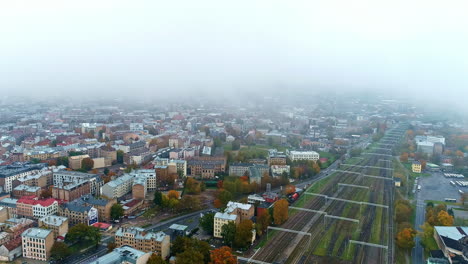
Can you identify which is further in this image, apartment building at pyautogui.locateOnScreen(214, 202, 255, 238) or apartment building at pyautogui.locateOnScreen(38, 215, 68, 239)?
apartment building at pyautogui.locateOnScreen(214, 202, 255, 238)

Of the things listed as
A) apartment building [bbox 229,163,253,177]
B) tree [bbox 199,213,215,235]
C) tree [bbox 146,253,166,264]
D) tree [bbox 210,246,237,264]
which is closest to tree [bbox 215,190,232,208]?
tree [bbox 199,213,215,235]

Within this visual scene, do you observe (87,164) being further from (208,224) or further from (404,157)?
(404,157)

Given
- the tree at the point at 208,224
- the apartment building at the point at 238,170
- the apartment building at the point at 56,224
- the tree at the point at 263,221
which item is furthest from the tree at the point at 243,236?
the apartment building at the point at 238,170

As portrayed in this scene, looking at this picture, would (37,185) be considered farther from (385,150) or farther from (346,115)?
(346,115)

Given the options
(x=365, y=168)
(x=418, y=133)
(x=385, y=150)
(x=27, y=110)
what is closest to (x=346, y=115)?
(x=418, y=133)

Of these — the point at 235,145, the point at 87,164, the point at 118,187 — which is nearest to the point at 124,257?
the point at 118,187

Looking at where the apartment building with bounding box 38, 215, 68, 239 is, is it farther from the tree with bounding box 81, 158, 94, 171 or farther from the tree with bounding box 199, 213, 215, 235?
the tree with bounding box 81, 158, 94, 171

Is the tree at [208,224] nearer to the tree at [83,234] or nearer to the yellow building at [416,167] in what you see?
the tree at [83,234]

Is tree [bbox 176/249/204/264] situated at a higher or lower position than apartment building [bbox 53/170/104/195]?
higher
